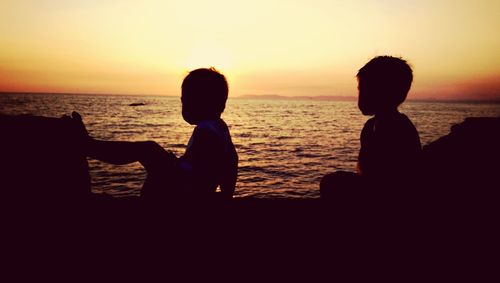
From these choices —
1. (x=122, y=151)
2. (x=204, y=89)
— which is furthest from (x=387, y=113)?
(x=122, y=151)

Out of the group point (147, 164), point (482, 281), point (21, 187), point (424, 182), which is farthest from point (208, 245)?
point (482, 281)

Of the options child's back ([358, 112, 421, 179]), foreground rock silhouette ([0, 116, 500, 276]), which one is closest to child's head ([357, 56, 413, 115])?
child's back ([358, 112, 421, 179])

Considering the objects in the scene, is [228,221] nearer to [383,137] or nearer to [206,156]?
[206,156]

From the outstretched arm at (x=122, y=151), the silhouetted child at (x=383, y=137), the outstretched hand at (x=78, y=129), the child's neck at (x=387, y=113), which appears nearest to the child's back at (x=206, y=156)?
the outstretched arm at (x=122, y=151)

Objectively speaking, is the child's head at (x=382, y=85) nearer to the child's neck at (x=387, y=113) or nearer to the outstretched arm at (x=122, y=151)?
the child's neck at (x=387, y=113)

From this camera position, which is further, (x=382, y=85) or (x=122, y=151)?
(x=382, y=85)

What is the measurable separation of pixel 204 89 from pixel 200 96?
7 cm

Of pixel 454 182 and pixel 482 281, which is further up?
Answer: pixel 454 182

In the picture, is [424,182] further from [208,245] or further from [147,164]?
[147,164]

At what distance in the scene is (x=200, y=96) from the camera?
2783 mm

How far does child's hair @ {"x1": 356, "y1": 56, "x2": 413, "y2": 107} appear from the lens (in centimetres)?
362

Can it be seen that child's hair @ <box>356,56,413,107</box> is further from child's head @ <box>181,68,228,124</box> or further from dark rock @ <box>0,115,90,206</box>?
dark rock @ <box>0,115,90,206</box>

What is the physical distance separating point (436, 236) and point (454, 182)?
1919 millimetres

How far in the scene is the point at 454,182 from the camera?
5254mm
